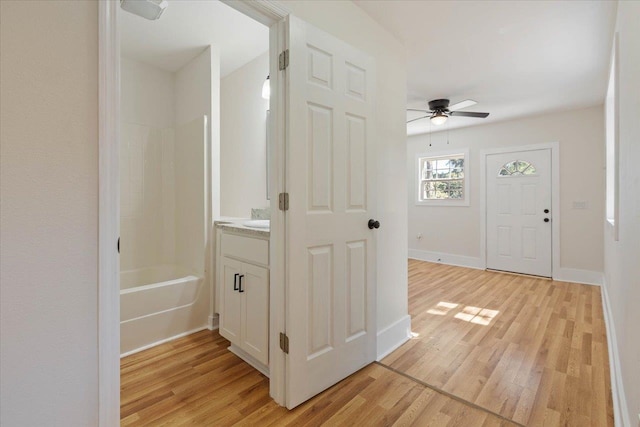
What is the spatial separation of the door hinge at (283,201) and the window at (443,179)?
463cm

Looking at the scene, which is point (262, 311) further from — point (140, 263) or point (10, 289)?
point (140, 263)

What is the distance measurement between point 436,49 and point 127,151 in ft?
10.3

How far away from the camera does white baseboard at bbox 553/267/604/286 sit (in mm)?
4023

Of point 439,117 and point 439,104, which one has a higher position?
point 439,104

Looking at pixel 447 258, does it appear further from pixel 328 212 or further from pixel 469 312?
pixel 328 212

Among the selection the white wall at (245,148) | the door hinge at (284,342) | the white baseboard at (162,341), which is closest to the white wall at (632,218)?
the door hinge at (284,342)

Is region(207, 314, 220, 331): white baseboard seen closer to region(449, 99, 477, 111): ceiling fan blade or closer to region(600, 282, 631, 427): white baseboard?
region(600, 282, 631, 427): white baseboard

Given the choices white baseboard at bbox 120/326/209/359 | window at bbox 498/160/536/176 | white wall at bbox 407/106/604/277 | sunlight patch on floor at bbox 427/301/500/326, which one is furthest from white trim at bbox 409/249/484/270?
white baseboard at bbox 120/326/209/359

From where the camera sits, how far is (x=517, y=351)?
220cm

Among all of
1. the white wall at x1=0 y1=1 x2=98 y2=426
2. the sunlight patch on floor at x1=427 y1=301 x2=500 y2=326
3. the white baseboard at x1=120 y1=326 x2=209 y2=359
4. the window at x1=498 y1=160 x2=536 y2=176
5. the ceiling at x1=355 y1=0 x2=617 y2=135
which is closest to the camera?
the white wall at x1=0 y1=1 x2=98 y2=426

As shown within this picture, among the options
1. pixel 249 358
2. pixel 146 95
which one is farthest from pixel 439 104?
pixel 249 358

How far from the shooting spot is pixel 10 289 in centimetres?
85

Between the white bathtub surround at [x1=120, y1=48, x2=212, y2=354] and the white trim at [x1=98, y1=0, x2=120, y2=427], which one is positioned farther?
the white bathtub surround at [x1=120, y1=48, x2=212, y2=354]

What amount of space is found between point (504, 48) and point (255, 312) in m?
2.96
